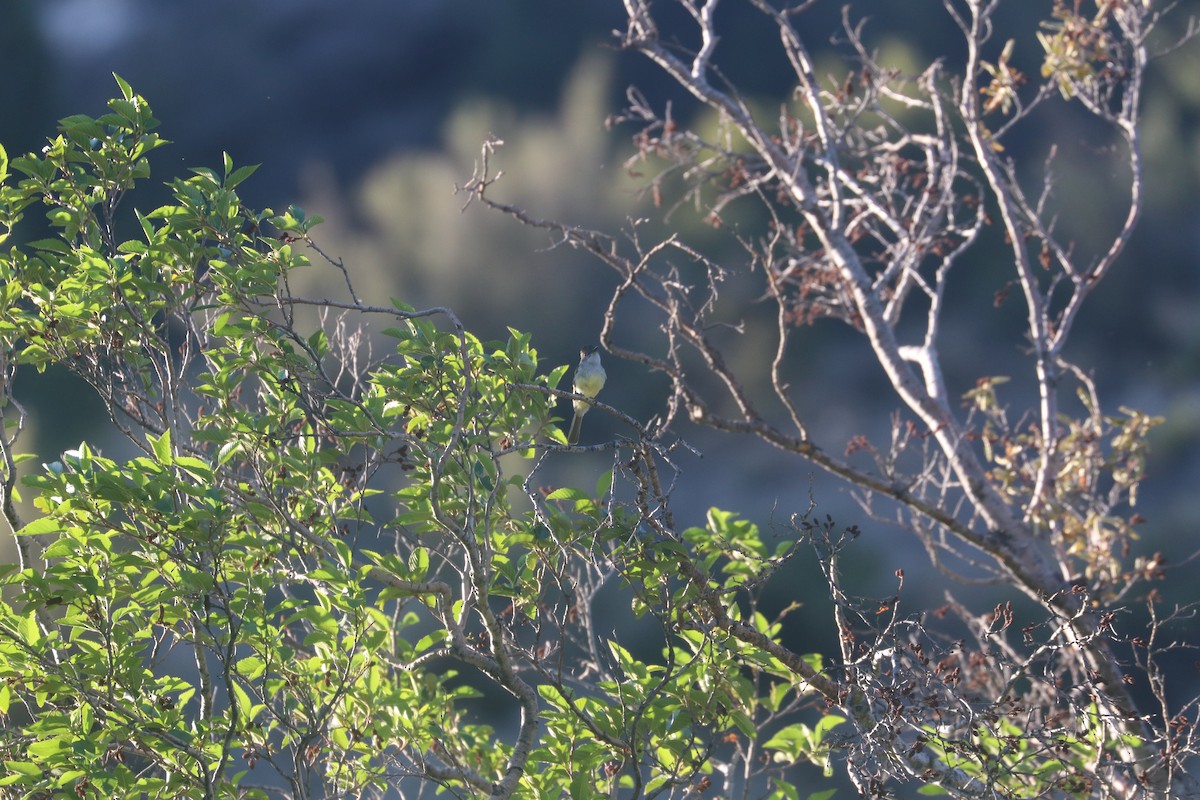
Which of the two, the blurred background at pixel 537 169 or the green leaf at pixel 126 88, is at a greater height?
the blurred background at pixel 537 169

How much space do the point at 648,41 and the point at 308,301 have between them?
84.0 inches

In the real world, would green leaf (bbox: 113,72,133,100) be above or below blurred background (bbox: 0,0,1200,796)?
below

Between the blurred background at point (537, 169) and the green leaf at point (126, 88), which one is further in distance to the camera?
the blurred background at point (537, 169)

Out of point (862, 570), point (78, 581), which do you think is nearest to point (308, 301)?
point (78, 581)

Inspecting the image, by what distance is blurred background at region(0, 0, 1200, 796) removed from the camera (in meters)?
6.74

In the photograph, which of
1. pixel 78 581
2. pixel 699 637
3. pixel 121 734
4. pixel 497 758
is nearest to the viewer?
pixel 78 581

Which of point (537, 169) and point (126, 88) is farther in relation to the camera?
point (537, 169)

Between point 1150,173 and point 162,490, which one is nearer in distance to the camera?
point 162,490

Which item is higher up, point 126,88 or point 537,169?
point 537,169

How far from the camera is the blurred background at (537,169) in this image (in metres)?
6.74

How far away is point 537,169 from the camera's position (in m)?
7.79

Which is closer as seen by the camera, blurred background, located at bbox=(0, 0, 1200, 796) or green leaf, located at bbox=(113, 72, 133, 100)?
green leaf, located at bbox=(113, 72, 133, 100)

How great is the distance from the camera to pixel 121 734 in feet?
7.63

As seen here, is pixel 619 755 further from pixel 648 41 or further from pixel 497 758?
pixel 648 41
